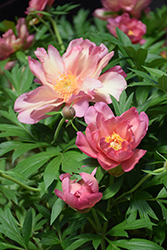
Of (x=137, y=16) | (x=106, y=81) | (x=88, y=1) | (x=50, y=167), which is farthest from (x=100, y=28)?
(x=50, y=167)

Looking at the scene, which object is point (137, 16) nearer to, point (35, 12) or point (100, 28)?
point (100, 28)

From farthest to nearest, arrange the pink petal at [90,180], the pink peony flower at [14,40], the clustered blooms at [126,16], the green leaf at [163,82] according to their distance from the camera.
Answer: the clustered blooms at [126,16] < the pink peony flower at [14,40] < the green leaf at [163,82] < the pink petal at [90,180]

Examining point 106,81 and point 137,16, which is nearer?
point 106,81

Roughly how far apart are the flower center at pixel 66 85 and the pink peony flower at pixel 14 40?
314 mm

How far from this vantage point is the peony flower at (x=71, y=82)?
47 centimetres

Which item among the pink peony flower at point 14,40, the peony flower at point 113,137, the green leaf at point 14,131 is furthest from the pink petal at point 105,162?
the pink peony flower at point 14,40

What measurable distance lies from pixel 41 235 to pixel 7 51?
1.72 ft

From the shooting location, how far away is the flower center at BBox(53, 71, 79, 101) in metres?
0.52

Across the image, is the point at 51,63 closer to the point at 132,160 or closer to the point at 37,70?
the point at 37,70

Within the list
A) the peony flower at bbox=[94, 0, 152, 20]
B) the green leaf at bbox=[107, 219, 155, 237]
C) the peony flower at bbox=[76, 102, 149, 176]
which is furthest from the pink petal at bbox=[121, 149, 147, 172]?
A: the peony flower at bbox=[94, 0, 152, 20]

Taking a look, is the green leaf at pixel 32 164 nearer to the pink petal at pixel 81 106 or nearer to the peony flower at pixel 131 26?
the pink petal at pixel 81 106

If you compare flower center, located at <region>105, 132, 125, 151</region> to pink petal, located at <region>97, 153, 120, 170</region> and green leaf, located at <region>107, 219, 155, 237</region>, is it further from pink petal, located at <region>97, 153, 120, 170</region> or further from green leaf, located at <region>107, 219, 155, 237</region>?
green leaf, located at <region>107, 219, 155, 237</region>

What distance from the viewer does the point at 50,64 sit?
0.52 m

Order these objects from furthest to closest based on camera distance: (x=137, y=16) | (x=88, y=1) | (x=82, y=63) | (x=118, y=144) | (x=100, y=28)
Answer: (x=88, y=1) < (x=100, y=28) < (x=137, y=16) < (x=82, y=63) < (x=118, y=144)
